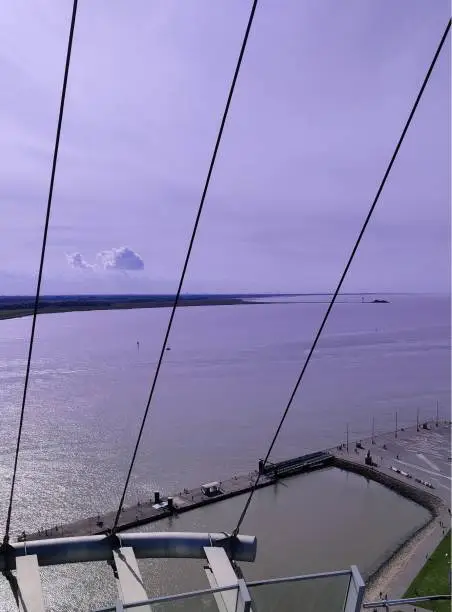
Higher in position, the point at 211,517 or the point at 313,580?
the point at 313,580

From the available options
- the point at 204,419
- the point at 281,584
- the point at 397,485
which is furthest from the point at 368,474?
the point at 281,584

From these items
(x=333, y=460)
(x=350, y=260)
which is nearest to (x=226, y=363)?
(x=333, y=460)

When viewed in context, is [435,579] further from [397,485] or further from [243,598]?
[243,598]

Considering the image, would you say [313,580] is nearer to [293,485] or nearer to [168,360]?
[293,485]

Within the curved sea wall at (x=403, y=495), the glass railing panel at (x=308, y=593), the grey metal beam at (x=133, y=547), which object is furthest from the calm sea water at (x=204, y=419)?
the glass railing panel at (x=308, y=593)

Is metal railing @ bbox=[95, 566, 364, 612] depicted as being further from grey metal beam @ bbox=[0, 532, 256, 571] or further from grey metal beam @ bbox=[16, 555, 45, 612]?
grey metal beam @ bbox=[0, 532, 256, 571]

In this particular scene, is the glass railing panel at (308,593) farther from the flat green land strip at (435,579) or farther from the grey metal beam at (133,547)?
the flat green land strip at (435,579)
